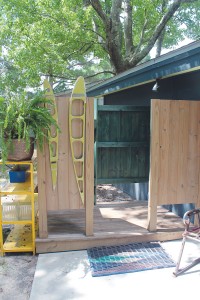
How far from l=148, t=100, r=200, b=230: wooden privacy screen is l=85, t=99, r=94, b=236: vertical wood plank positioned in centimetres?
69

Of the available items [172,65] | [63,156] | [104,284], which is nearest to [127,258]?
[104,284]

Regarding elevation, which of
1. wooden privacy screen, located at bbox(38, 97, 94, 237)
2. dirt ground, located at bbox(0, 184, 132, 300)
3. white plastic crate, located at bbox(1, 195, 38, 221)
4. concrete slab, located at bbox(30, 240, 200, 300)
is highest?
wooden privacy screen, located at bbox(38, 97, 94, 237)

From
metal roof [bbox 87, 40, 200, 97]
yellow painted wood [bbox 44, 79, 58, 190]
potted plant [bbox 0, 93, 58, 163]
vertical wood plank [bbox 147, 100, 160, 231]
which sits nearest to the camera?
metal roof [bbox 87, 40, 200, 97]

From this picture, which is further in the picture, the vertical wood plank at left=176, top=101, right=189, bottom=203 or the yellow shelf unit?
the vertical wood plank at left=176, top=101, right=189, bottom=203

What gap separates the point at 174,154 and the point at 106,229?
1208 millimetres

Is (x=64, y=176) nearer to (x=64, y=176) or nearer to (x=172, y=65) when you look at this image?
(x=64, y=176)

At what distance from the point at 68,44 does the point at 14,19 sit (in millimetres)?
2577

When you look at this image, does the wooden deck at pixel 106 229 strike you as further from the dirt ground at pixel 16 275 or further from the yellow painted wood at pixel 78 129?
the yellow painted wood at pixel 78 129

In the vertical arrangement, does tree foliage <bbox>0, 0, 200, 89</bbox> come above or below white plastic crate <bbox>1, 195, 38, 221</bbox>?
above

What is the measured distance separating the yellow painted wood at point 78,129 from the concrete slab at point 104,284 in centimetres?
75

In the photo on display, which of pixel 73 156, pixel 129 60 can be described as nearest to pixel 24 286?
pixel 73 156

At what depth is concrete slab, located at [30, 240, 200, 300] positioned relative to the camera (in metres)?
2.23

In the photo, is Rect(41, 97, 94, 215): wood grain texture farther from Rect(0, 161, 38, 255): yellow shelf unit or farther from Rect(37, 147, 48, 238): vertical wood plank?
Rect(0, 161, 38, 255): yellow shelf unit

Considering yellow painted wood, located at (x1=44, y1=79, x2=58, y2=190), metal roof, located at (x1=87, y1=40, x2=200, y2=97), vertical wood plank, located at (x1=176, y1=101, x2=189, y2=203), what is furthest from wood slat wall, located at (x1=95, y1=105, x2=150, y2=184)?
yellow painted wood, located at (x1=44, y1=79, x2=58, y2=190)
